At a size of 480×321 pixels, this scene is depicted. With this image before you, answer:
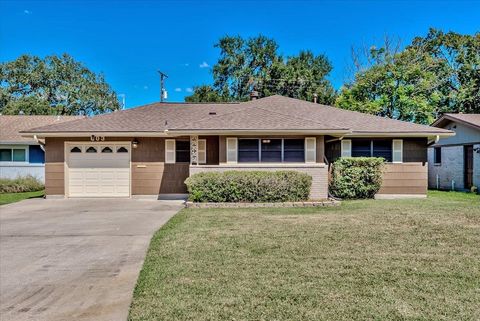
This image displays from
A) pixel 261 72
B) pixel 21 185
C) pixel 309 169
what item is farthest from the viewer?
pixel 261 72

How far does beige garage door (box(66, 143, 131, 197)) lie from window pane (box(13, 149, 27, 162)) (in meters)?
6.77

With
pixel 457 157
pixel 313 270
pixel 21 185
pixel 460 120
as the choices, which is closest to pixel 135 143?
pixel 21 185

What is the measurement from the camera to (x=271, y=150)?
1293 cm

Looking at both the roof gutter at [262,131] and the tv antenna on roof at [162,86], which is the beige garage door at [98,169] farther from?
the tv antenna on roof at [162,86]

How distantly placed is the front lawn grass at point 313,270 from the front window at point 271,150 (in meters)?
4.64

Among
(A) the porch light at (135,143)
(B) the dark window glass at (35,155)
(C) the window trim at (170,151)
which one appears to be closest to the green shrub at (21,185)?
(B) the dark window glass at (35,155)

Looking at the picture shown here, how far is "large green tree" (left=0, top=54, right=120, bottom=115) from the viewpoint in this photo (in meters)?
38.9

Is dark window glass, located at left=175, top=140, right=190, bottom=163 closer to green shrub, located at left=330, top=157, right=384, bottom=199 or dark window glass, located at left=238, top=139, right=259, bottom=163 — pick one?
dark window glass, located at left=238, top=139, right=259, bottom=163

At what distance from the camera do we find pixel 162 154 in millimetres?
14102

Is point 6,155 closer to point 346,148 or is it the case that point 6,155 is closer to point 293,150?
Answer: point 293,150

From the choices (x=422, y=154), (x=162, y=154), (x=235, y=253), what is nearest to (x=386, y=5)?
(x=422, y=154)

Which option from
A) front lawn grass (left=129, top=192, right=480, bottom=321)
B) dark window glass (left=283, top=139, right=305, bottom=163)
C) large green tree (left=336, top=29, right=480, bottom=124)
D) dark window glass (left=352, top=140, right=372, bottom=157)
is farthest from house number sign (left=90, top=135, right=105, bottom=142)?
large green tree (left=336, top=29, right=480, bottom=124)

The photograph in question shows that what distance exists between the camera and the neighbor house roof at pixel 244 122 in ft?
40.9

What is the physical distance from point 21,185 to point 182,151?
9185mm
